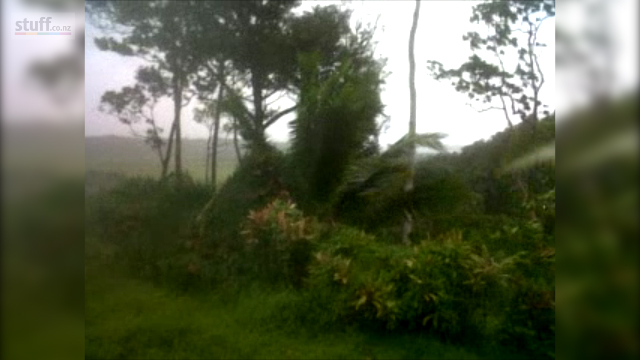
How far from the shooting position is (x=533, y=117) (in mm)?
3379

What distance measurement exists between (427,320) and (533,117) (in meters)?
1.17

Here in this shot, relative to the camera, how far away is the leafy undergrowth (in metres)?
3.57

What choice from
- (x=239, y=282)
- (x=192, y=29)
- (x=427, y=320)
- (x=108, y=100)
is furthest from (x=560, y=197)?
(x=108, y=100)

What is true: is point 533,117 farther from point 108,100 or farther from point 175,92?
point 108,100

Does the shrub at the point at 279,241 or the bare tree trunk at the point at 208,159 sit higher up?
the bare tree trunk at the point at 208,159

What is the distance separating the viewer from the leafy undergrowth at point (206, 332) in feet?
11.7

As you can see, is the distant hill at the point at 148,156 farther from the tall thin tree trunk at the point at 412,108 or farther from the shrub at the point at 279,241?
the tall thin tree trunk at the point at 412,108

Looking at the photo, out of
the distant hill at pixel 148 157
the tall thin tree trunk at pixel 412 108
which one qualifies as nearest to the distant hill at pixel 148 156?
the distant hill at pixel 148 157

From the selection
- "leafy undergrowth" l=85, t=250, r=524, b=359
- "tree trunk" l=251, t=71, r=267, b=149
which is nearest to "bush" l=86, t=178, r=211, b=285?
"leafy undergrowth" l=85, t=250, r=524, b=359

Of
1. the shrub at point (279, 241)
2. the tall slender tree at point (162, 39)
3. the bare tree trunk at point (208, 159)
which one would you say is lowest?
the shrub at point (279, 241)

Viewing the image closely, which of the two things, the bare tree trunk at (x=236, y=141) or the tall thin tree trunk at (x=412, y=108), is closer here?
the tall thin tree trunk at (x=412, y=108)

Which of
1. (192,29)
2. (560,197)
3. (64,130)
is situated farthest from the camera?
(192,29)

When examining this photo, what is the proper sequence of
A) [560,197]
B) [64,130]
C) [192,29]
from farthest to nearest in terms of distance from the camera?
[192,29]
[64,130]
[560,197]

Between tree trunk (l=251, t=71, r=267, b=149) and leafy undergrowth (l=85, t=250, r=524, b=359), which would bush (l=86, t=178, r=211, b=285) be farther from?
tree trunk (l=251, t=71, r=267, b=149)
